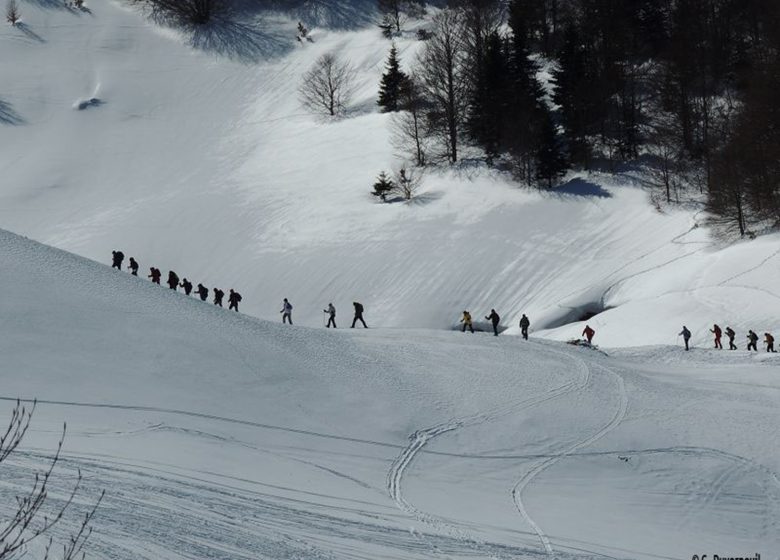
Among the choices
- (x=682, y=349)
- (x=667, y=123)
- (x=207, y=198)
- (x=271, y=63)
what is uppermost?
(x=271, y=63)

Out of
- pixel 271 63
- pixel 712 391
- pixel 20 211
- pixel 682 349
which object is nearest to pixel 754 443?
pixel 712 391

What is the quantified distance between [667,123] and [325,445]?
38647 millimetres

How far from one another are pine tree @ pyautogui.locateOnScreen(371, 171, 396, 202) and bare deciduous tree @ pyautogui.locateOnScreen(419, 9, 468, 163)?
161 inches

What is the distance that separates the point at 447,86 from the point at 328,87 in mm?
11444

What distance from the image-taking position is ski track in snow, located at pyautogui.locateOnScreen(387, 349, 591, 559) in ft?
60.5

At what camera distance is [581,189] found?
51.2m

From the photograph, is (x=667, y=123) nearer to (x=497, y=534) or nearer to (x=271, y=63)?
(x=271, y=63)

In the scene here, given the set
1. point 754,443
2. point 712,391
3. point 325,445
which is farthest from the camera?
point 712,391

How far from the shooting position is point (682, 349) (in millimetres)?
34062

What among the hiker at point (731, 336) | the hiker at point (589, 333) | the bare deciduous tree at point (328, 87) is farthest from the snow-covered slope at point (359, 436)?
the bare deciduous tree at point (328, 87)

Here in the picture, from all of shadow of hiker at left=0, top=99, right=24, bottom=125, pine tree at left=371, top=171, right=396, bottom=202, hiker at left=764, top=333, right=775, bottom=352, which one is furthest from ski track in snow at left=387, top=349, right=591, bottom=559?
shadow of hiker at left=0, top=99, right=24, bottom=125

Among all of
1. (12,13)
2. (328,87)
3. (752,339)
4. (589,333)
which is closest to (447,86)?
(328,87)

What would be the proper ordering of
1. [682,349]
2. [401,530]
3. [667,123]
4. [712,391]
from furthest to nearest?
1. [667,123]
2. [682,349]
3. [712,391]
4. [401,530]

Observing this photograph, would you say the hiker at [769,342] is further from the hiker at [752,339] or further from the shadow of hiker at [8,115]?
the shadow of hiker at [8,115]
